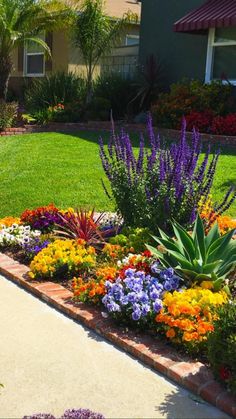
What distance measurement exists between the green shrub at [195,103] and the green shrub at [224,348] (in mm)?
10148

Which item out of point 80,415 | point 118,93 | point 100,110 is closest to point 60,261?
point 80,415

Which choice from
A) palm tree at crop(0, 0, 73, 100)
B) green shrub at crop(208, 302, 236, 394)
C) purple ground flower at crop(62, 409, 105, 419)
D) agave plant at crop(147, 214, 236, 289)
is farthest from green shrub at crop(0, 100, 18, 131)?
purple ground flower at crop(62, 409, 105, 419)

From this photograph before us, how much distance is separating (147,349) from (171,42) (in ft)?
44.7

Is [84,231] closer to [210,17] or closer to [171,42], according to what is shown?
[210,17]

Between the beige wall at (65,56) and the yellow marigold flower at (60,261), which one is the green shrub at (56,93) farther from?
the yellow marigold flower at (60,261)

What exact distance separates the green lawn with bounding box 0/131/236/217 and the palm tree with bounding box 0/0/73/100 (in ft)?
16.1

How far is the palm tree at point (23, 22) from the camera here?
16.4 metres

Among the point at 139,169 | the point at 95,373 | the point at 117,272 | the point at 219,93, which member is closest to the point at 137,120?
the point at 219,93

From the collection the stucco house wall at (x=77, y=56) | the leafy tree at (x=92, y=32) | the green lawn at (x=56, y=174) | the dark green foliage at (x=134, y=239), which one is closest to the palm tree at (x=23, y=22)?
the stucco house wall at (x=77, y=56)

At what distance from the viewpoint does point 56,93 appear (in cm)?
1680

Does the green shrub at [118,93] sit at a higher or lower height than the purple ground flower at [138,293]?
higher

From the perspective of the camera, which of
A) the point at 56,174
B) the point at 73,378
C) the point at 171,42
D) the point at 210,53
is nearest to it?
the point at 73,378

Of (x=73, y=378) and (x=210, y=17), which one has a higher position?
(x=210, y=17)

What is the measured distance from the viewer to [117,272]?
187 inches
